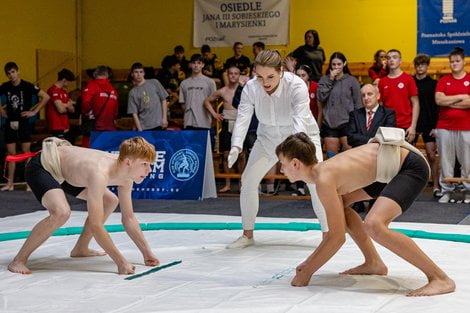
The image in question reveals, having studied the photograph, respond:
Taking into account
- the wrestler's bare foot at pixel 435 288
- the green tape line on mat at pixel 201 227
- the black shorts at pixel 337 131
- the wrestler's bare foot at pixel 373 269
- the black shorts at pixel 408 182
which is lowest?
the green tape line on mat at pixel 201 227

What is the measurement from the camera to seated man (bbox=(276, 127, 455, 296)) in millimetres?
3490

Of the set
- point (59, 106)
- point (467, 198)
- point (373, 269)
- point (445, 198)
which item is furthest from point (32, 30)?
point (373, 269)

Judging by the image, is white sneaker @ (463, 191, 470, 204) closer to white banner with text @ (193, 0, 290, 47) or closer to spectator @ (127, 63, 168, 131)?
spectator @ (127, 63, 168, 131)

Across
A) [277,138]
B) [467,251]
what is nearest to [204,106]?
[277,138]

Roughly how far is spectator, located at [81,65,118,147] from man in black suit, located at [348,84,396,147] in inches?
148

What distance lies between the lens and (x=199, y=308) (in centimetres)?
326

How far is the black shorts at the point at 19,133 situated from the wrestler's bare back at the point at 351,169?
6855mm

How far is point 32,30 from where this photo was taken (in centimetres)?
1310

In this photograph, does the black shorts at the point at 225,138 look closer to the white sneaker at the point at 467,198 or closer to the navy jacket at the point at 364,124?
the navy jacket at the point at 364,124

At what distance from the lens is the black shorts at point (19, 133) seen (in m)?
9.73

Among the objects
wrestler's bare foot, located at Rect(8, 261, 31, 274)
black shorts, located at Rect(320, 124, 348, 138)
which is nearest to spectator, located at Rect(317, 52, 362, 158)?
black shorts, located at Rect(320, 124, 348, 138)

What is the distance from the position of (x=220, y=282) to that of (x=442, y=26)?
8.09m

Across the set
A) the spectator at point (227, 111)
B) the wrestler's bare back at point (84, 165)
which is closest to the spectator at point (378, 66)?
the spectator at point (227, 111)

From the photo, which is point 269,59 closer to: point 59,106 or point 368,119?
point 368,119
